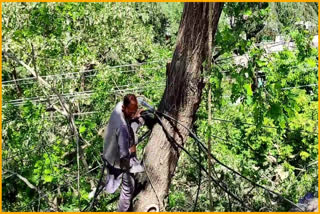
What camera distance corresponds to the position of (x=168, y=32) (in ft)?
43.4

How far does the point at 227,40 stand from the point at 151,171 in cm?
98

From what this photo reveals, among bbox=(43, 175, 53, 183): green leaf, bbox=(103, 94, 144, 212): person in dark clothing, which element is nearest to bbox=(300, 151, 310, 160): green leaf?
bbox=(103, 94, 144, 212): person in dark clothing

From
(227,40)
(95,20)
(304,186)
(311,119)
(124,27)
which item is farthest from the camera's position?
(124,27)

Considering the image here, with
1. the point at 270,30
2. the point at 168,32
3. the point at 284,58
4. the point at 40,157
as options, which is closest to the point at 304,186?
the point at 284,58

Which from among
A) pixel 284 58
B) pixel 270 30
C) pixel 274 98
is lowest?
pixel 274 98

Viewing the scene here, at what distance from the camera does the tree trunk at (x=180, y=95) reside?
2215mm

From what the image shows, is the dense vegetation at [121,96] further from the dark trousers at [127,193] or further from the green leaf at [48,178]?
the dark trousers at [127,193]

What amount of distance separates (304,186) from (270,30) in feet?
17.1

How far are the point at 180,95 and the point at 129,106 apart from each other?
0.44m

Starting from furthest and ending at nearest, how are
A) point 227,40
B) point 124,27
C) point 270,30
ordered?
point 270,30 < point 124,27 < point 227,40

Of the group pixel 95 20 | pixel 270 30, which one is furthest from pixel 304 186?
pixel 270 30

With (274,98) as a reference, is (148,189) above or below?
below

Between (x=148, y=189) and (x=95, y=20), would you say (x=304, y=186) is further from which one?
(x=95, y=20)

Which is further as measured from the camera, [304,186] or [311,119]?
[311,119]
